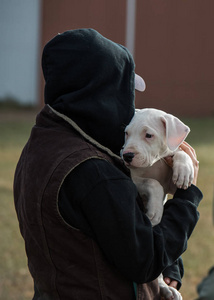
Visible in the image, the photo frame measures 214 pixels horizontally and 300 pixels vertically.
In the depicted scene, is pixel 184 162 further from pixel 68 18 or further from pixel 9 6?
pixel 9 6

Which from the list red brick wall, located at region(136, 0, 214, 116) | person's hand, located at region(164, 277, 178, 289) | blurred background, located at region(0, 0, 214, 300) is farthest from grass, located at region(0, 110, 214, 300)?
red brick wall, located at region(136, 0, 214, 116)

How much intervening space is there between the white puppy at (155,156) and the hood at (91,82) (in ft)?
0.26

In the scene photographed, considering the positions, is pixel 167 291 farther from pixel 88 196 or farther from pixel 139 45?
pixel 139 45

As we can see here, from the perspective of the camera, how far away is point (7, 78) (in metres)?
18.8

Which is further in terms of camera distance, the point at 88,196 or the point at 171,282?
the point at 171,282

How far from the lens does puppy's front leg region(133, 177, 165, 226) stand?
84.5 inches

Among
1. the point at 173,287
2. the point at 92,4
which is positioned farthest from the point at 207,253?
the point at 92,4

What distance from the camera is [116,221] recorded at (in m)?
1.91

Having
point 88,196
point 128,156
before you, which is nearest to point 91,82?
point 128,156

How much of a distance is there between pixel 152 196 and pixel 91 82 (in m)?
0.50

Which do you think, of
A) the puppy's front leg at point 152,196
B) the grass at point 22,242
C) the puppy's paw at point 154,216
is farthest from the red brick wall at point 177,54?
the puppy's paw at point 154,216

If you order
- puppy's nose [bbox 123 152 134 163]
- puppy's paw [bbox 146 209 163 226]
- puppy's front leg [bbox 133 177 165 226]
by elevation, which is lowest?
puppy's paw [bbox 146 209 163 226]

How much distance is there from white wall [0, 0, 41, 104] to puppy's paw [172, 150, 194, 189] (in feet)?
55.4

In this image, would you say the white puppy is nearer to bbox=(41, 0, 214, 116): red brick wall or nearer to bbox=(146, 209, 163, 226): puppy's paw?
bbox=(146, 209, 163, 226): puppy's paw
